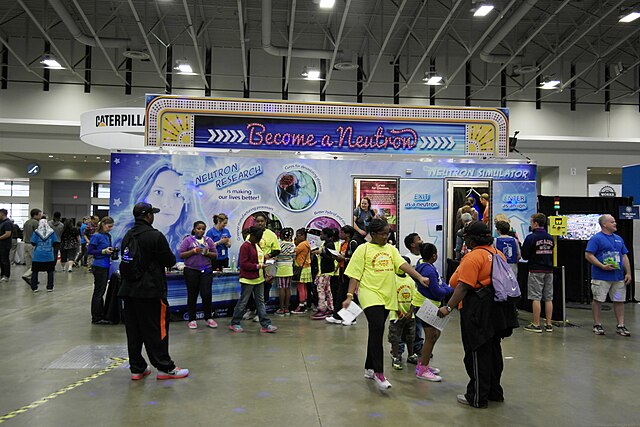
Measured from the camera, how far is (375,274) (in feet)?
15.0

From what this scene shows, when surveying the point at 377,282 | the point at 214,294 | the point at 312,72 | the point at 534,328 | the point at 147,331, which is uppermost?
the point at 312,72

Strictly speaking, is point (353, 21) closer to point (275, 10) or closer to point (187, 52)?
point (275, 10)

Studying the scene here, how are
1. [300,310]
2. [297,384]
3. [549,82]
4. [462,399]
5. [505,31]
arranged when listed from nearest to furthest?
1. [462,399]
2. [297,384]
3. [300,310]
4. [505,31]
5. [549,82]

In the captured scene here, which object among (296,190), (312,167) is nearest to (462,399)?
(296,190)

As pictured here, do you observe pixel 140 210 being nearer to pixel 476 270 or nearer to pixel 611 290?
pixel 476 270

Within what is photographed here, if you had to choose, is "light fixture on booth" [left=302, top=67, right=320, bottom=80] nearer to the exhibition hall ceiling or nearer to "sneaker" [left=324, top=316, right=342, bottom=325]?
the exhibition hall ceiling

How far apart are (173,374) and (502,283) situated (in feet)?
10.5

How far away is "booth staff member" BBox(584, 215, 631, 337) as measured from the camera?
694 centimetres

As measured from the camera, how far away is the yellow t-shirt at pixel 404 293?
504 cm

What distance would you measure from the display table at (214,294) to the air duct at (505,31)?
10693 millimetres

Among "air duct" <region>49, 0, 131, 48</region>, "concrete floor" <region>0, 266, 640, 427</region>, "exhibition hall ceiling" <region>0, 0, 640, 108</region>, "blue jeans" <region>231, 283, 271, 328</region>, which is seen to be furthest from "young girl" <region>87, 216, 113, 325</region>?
"exhibition hall ceiling" <region>0, 0, 640, 108</region>

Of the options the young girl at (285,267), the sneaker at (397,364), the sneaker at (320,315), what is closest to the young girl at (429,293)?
the sneaker at (397,364)

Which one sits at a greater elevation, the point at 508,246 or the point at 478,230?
the point at 478,230

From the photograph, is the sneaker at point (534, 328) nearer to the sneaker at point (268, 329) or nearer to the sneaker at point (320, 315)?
the sneaker at point (320, 315)
